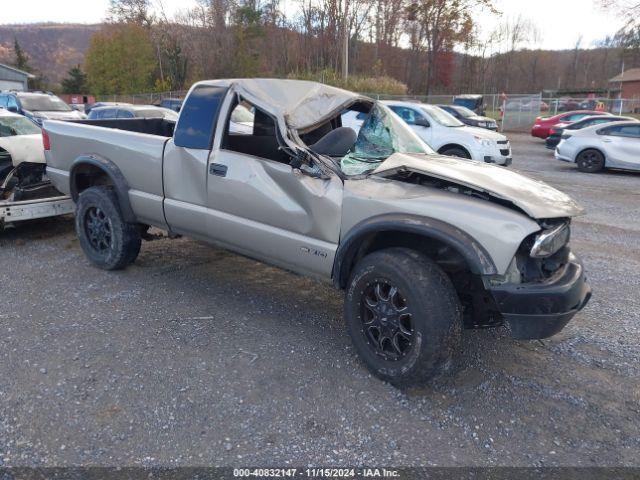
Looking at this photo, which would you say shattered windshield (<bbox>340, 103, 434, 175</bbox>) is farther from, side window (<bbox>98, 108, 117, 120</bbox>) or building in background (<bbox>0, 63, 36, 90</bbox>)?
building in background (<bbox>0, 63, 36, 90</bbox>)

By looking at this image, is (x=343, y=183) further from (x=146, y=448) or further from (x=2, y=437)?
(x=2, y=437)

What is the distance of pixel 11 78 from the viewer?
47.8 m

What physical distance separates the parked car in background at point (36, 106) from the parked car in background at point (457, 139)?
11243 millimetres

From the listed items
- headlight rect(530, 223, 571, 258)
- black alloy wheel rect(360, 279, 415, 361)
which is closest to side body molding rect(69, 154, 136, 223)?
black alloy wheel rect(360, 279, 415, 361)

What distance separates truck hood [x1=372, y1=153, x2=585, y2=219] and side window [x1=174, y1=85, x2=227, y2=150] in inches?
64.1

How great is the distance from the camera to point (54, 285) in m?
5.14

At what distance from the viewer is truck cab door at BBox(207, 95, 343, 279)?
373 cm

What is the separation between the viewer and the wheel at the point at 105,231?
207 inches

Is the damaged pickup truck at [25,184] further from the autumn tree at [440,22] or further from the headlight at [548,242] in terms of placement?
the autumn tree at [440,22]

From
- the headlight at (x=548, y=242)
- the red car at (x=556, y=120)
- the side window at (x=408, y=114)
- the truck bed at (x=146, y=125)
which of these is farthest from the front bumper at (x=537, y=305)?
the red car at (x=556, y=120)

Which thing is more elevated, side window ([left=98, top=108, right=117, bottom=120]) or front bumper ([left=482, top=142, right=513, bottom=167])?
side window ([left=98, top=108, right=117, bottom=120])

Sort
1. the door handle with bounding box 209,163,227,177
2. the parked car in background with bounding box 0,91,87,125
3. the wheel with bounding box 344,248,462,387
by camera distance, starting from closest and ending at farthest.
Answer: the wheel with bounding box 344,248,462,387
the door handle with bounding box 209,163,227,177
the parked car in background with bounding box 0,91,87,125

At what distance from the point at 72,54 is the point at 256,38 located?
11743 cm

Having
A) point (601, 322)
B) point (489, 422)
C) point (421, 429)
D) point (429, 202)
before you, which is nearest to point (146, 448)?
point (421, 429)
